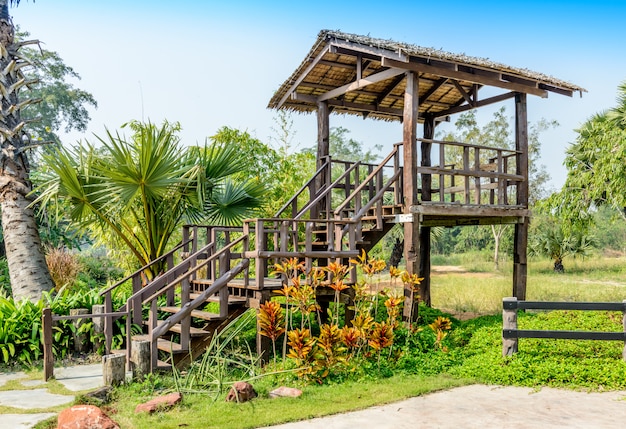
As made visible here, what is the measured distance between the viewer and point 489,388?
7.01 metres

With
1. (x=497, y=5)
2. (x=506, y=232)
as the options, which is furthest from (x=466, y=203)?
(x=506, y=232)

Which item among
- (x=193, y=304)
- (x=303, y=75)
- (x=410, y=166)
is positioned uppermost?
(x=303, y=75)

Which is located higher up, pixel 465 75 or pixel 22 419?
pixel 465 75

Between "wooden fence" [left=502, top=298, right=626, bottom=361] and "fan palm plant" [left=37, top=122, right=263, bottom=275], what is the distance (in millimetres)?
5027

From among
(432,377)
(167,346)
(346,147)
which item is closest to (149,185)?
(167,346)

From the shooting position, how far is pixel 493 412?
6004 mm

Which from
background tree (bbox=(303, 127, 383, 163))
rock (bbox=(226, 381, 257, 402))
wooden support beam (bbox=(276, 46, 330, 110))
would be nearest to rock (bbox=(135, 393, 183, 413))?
rock (bbox=(226, 381, 257, 402))

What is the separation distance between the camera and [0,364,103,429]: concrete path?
223 inches

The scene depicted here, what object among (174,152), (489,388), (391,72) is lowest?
(489,388)

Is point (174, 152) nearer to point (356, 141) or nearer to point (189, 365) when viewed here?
point (189, 365)

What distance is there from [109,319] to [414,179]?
5.03 metres

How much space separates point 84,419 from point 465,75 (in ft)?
26.1

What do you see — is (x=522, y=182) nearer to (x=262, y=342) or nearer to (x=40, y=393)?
(x=262, y=342)

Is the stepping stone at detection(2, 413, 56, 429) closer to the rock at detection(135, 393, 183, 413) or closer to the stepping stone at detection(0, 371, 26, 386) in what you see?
the rock at detection(135, 393, 183, 413)
